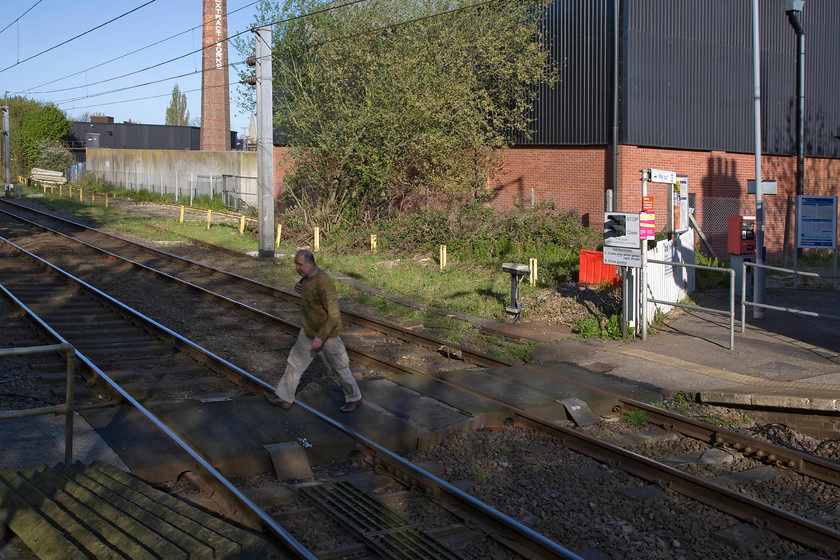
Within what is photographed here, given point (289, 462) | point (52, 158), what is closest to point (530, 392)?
point (289, 462)

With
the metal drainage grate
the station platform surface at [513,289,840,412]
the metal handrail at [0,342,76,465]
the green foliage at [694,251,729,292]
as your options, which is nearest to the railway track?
the metal drainage grate

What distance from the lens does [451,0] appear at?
89.7 feet

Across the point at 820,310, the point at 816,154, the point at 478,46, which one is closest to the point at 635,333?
the point at 820,310

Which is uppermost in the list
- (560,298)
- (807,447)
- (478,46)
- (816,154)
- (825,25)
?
(825,25)

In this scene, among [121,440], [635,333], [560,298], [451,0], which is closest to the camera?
[121,440]

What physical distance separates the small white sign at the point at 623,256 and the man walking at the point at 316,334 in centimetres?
629

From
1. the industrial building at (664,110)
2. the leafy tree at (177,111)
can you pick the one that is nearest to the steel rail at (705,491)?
the industrial building at (664,110)

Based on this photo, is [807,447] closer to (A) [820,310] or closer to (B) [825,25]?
(A) [820,310]

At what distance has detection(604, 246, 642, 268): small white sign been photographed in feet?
42.6

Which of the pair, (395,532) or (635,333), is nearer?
(395,532)

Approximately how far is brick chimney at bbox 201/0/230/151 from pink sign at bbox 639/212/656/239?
38.1 m

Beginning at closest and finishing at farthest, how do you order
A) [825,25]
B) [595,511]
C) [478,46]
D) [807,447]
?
[595,511] < [807,447] < [478,46] < [825,25]

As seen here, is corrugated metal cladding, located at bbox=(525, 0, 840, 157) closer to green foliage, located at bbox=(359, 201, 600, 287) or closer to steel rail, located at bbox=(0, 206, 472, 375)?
green foliage, located at bbox=(359, 201, 600, 287)

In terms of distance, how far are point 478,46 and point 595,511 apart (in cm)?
2112
